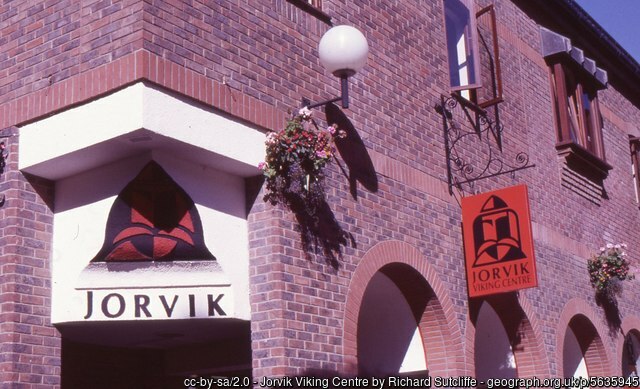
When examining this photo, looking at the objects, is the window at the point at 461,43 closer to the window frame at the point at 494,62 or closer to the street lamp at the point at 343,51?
the window frame at the point at 494,62

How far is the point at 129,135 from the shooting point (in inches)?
258

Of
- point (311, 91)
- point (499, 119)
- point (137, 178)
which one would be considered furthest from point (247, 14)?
point (499, 119)

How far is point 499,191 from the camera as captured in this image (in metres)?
9.79

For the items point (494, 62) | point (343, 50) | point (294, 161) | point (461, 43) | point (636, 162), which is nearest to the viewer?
point (294, 161)

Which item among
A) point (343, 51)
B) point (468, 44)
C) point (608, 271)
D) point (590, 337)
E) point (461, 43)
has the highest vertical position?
point (461, 43)

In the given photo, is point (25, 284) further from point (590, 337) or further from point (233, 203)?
point (590, 337)

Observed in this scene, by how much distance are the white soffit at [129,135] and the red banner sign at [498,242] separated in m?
3.38

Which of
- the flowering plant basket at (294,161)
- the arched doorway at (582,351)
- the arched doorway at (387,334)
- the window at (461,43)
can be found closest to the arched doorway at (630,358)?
the arched doorway at (582,351)

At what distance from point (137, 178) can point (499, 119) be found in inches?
240

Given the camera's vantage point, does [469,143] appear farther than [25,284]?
Yes

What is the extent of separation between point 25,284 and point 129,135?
1348 mm

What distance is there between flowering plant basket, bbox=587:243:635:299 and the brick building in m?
1.63

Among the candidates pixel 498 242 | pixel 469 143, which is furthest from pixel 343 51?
pixel 469 143

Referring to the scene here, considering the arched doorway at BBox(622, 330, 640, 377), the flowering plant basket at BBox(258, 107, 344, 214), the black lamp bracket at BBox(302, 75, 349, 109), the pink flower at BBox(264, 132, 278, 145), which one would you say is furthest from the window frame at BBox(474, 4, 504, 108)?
the arched doorway at BBox(622, 330, 640, 377)
